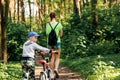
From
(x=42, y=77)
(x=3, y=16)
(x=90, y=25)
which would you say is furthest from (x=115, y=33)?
(x=42, y=77)

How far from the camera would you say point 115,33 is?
24.1 m

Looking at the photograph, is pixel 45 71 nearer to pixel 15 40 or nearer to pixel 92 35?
pixel 92 35

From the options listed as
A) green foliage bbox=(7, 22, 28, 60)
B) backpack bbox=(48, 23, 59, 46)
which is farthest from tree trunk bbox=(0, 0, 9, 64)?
backpack bbox=(48, 23, 59, 46)

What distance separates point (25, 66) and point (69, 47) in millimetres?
14043

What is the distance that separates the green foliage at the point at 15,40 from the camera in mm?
24672

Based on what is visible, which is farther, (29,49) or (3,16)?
(3,16)

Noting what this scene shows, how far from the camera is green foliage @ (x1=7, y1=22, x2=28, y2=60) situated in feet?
80.9

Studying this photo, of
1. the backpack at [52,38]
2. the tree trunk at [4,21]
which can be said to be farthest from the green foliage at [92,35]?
the backpack at [52,38]

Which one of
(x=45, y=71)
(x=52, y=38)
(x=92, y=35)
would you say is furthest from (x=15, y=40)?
(x=45, y=71)

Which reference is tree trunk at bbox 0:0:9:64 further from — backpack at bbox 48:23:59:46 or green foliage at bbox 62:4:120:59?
backpack at bbox 48:23:59:46

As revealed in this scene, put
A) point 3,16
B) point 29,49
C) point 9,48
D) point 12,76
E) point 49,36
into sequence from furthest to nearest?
point 9,48 < point 3,16 < point 12,76 < point 49,36 < point 29,49

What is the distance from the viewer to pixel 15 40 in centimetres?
2541

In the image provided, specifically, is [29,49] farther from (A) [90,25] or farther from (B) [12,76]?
(A) [90,25]

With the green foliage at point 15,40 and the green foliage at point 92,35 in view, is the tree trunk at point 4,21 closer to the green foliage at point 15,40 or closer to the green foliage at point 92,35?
the green foliage at point 92,35
